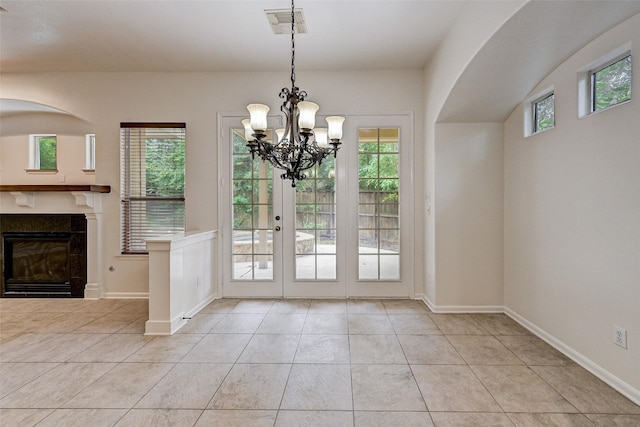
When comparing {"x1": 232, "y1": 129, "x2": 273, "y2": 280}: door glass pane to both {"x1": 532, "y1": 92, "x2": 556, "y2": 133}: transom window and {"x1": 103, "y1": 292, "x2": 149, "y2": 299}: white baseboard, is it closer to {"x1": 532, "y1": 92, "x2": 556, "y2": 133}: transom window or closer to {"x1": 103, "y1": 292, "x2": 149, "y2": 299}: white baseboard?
{"x1": 103, "y1": 292, "x2": 149, "y2": 299}: white baseboard

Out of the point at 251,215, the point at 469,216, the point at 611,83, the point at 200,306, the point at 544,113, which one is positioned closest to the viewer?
the point at 611,83

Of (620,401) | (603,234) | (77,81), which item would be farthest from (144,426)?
(77,81)

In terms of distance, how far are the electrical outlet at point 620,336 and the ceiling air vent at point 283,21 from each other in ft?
11.3

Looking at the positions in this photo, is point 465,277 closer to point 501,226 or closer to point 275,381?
point 501,226

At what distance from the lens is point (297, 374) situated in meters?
2.38

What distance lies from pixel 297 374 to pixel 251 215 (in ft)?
7.77

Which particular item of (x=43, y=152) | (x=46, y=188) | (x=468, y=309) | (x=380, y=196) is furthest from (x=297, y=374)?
(x=43, y=152)

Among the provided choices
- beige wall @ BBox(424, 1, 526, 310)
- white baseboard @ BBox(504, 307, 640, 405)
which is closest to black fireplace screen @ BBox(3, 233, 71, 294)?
beige wall @ BBox(424, 1, 526, 310)

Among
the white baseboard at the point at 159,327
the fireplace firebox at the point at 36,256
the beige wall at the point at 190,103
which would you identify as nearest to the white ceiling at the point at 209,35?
the beige wall at the point at 190,103

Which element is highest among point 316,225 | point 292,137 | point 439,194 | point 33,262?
point 292,137

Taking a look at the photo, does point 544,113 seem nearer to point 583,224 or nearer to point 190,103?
point 583,224

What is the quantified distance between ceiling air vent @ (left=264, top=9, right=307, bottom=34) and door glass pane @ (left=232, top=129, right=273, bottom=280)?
146 centimetres

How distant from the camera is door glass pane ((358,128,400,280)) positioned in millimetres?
4238

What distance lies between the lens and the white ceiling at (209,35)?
2932mm
